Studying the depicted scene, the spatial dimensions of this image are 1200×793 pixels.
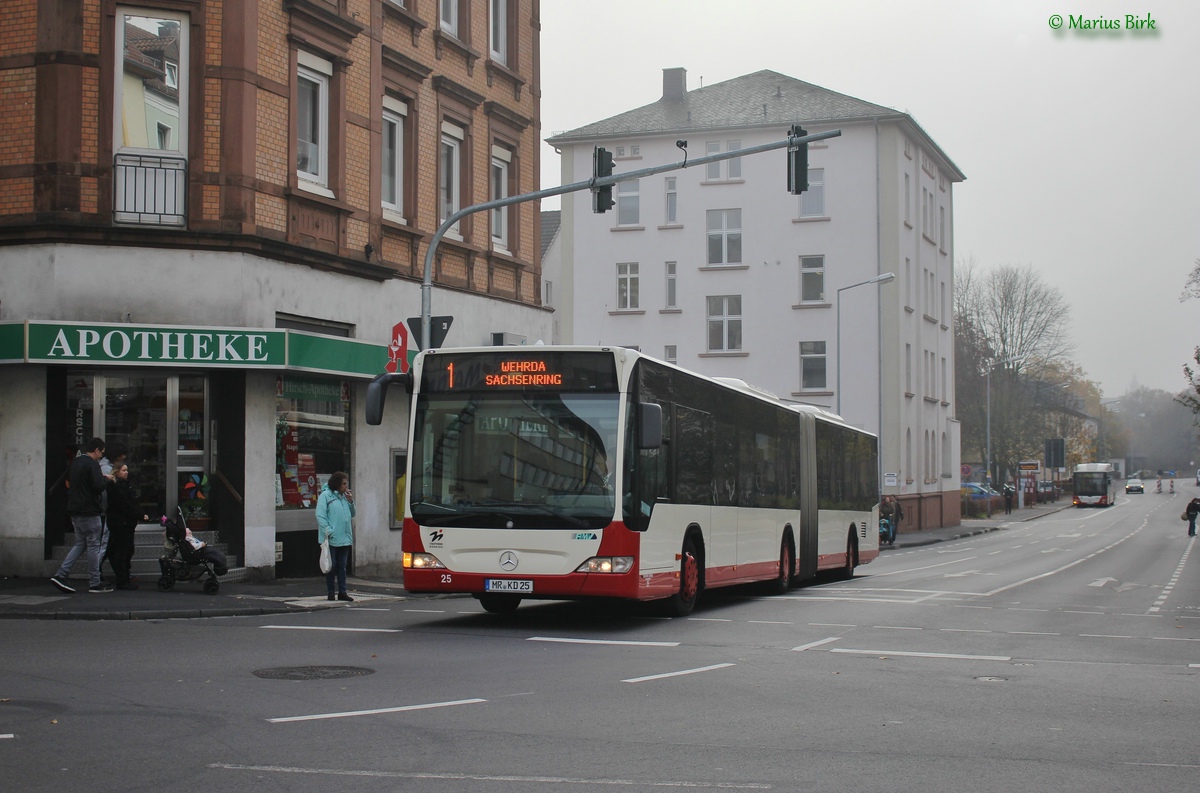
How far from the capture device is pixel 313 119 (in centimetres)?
2225

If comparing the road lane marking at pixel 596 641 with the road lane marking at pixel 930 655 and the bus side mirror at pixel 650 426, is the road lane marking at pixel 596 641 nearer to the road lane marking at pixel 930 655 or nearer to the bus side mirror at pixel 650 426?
the road lane marking at pixel 930 655

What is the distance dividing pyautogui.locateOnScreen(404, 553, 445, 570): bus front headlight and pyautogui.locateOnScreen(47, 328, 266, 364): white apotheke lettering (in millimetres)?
5710

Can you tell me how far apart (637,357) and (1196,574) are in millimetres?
22384

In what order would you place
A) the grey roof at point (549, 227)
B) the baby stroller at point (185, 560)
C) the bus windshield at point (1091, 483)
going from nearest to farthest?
the baby stroller at point (185, 560) → the grey roof at point (549, 227) → the bus windshield at point (1091, 483)

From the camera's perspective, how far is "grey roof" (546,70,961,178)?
57.6 meters

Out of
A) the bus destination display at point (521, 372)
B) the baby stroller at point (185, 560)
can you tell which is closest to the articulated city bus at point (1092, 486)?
the baby stroller at point (185, 560)

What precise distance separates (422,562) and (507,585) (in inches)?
37.9

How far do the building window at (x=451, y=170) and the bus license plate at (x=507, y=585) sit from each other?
43.4ft

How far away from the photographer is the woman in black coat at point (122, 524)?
56.2 feet

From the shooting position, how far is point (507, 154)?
29.2 meters

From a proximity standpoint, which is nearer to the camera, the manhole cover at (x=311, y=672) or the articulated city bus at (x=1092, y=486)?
the manhole cover at (x=311, y=672)

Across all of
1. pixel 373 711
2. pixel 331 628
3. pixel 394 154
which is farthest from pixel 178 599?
pixel 394 154

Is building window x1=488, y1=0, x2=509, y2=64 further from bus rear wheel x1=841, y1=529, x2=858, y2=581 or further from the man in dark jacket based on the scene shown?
the man in dark jacket

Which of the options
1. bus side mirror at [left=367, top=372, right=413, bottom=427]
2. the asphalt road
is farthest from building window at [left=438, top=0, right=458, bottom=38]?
the asphalt road
